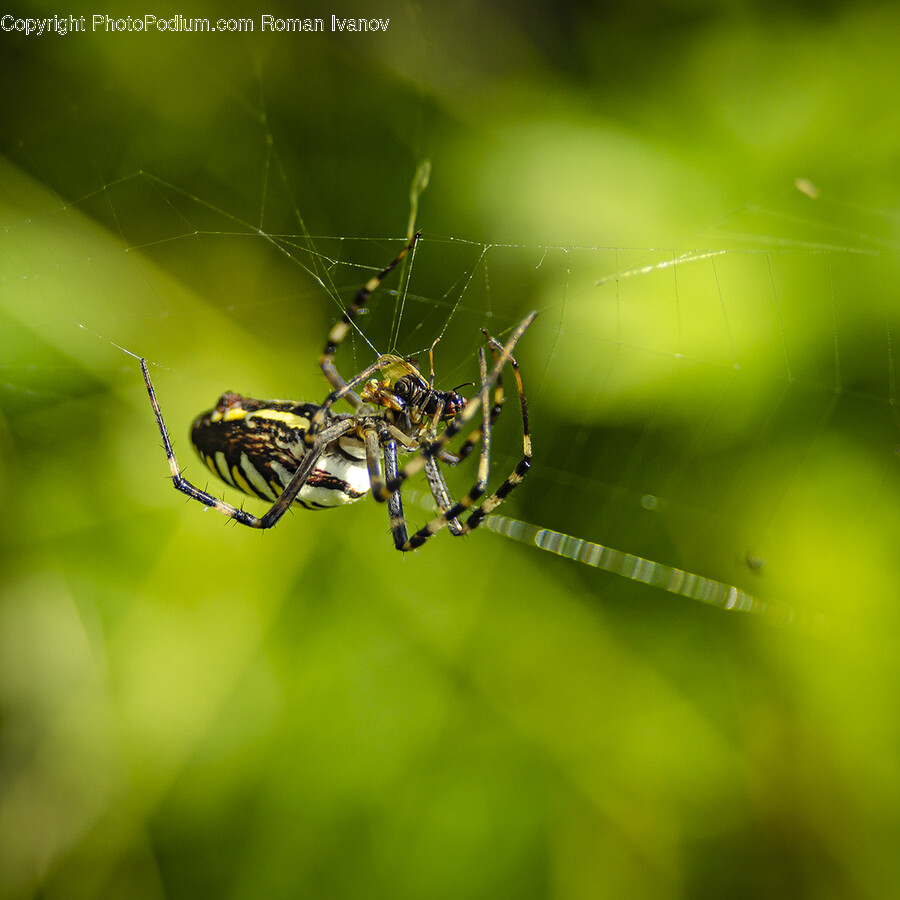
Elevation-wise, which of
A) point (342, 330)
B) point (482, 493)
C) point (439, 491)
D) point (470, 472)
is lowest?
point (470, 472)

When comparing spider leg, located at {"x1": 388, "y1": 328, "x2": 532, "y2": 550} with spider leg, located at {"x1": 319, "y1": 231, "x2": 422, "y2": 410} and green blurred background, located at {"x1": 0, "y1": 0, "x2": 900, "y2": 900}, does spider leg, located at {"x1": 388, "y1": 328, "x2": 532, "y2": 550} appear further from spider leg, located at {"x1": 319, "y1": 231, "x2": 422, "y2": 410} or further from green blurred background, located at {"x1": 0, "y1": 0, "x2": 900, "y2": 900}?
spider leg, located at {"x1": 319, "y1": 231, "x2": 422, "y2": 410}

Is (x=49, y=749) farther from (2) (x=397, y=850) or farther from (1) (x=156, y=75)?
(1) (x=156, y=75)

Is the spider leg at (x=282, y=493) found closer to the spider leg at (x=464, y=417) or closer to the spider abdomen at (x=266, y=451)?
the spider abdomen at (x=266, y=451)

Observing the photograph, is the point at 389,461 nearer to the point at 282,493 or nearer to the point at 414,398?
the point at 414,398

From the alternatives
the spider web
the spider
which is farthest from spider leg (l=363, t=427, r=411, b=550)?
the spider web

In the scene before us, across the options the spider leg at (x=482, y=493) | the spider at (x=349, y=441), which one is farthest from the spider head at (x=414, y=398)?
the spider leg at (x=482, y=493)

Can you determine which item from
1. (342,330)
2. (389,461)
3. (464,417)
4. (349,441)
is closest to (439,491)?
(389,461)

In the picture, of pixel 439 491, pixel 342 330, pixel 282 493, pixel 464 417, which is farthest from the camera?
pixel 439 491
